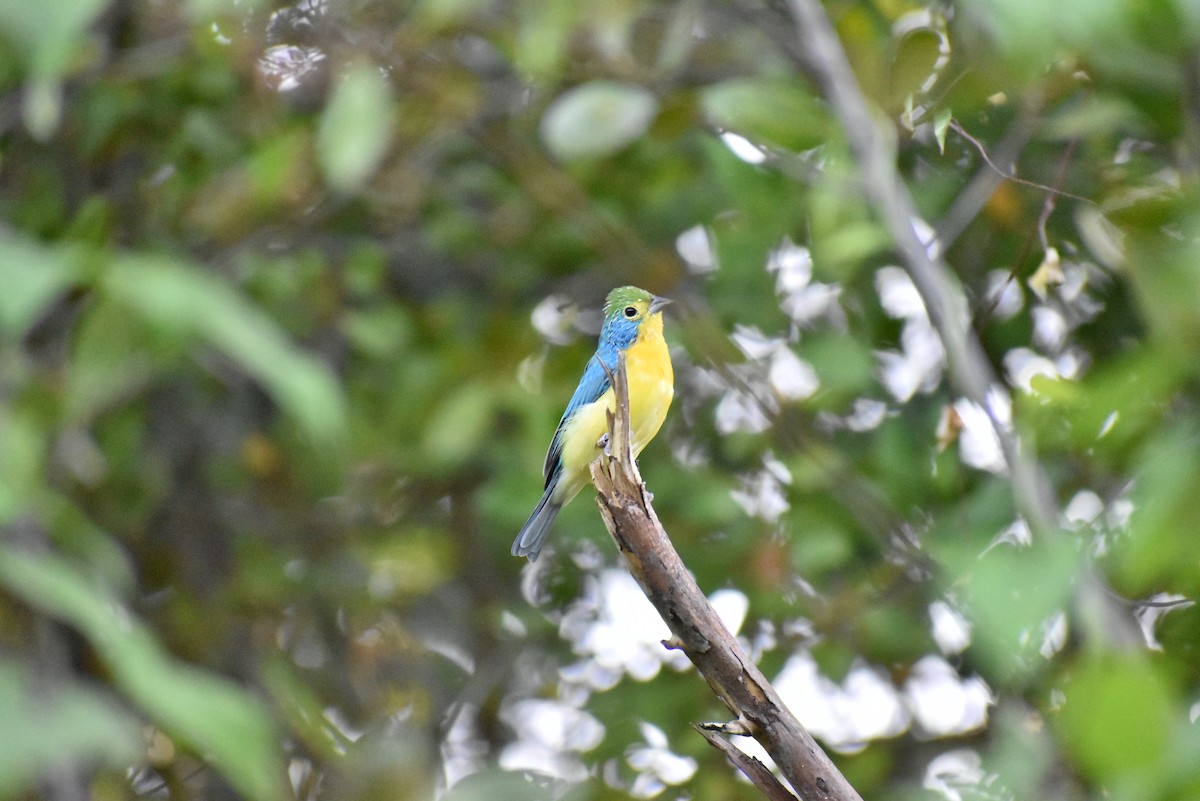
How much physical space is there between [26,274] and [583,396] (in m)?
1.63

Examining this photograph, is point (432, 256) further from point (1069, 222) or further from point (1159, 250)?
point (1159, 250)

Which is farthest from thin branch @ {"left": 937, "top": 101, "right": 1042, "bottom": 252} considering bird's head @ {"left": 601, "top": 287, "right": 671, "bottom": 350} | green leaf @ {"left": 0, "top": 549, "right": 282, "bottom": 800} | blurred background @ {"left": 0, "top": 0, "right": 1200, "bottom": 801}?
green leaf @ {"left": 0, "top": 549, "right": 282, "bottom": 800}

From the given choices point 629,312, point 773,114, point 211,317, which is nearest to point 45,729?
point 211,317

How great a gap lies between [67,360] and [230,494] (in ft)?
3.85

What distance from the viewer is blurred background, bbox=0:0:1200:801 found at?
9.26 ft

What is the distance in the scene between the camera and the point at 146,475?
15.5 feet

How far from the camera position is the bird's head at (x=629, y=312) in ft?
12.2

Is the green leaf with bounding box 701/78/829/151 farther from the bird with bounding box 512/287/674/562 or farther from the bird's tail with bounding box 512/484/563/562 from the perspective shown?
the bird's tail with bounding box 512/484/563/562

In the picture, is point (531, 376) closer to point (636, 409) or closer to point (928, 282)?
point (636, 409)

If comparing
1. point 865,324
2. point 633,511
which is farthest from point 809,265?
point 633,511

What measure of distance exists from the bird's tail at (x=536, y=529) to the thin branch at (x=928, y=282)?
130 centimetres

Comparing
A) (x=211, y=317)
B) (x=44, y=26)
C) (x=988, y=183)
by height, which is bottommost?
(x=988, y=183)

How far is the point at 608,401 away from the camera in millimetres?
3615

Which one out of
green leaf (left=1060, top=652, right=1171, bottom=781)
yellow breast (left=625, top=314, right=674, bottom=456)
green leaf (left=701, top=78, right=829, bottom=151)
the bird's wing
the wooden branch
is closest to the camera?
the wooden branch
